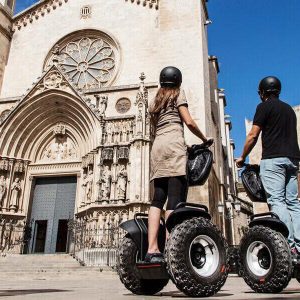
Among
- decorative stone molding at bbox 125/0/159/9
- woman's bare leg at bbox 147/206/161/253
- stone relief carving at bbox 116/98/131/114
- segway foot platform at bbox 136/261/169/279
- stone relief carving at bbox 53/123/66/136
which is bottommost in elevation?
segway foot platform at bbox 136/261/169/279

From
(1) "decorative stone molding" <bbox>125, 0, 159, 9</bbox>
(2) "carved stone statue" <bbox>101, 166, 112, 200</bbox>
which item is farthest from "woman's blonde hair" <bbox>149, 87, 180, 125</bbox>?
(1) "decorative stone molding" <bbox>125, 0, 159, 9</bbox>

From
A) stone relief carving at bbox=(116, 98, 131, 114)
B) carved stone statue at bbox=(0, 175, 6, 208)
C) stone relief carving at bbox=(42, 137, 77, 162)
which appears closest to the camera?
carved stone statue at bbox=(0, 175, 6, 208)

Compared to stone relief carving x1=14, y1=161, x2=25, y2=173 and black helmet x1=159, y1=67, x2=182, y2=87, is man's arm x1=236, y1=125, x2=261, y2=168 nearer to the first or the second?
black helmet x1=159, y1=67, x2=182, y2=87

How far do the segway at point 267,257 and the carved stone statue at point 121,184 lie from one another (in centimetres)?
1063

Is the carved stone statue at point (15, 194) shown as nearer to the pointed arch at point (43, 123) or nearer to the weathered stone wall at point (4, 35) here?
the pointed arch at point (43, 123)

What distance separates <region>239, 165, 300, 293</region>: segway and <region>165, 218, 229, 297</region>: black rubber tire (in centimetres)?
54

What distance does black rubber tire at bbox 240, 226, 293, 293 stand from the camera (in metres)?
3.06

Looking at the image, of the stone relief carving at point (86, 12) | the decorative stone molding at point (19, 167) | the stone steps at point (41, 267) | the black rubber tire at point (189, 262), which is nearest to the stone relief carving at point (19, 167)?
the decorative stone molding at point (19, 167)

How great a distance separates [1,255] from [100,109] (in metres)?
7.39

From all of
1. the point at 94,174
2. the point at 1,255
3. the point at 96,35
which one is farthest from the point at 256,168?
the point at 96,35

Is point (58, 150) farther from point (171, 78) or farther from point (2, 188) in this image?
point (171, 78)

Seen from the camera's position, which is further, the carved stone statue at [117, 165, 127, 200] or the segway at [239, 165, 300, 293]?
the carved stone statue at [117, 165, 127, 200]

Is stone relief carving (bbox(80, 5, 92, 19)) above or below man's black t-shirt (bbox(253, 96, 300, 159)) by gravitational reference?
above

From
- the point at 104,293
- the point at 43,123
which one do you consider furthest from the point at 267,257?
the point at 43,123
